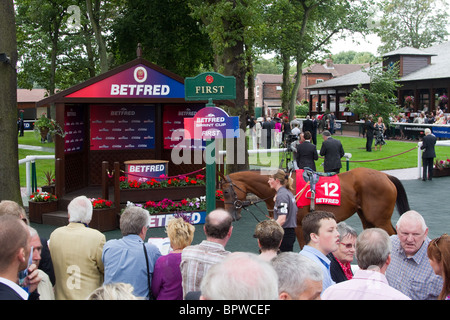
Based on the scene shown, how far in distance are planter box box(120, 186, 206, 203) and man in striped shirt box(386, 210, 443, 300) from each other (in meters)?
8.24

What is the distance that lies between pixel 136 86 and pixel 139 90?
12 cm

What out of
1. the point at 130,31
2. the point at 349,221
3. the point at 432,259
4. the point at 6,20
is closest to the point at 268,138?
the point at 130,31

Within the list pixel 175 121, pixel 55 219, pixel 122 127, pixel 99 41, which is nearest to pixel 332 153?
pixel 175 121

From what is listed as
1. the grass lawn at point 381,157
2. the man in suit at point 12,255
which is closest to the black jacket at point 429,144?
the grass lawn at point 381,157

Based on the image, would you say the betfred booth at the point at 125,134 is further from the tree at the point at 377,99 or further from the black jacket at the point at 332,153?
the tree at the point at 377,99

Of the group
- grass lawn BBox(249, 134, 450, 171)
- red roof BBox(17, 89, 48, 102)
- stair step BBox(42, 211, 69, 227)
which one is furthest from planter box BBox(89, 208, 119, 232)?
red roof BBox(17, 89, 48, 102)

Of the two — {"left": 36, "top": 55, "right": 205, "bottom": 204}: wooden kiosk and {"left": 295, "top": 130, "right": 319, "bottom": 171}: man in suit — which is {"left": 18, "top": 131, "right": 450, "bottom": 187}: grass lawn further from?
{"left": 295, "top": 130, "right": 319, "bottom": 171}: man in suit

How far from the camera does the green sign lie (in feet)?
26.4

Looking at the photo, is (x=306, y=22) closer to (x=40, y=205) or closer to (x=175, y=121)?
(x=175, y=121)

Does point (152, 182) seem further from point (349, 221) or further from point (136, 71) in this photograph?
point (349, 221)

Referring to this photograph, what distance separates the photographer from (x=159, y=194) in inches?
500

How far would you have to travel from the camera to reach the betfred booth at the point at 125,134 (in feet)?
41.7

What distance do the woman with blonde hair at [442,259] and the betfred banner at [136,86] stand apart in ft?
31.9
